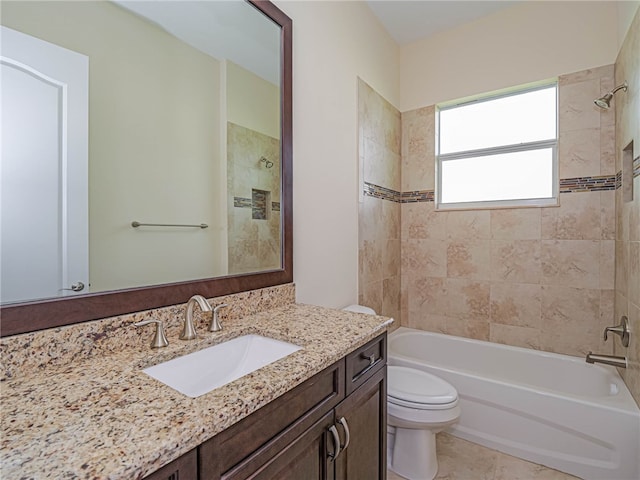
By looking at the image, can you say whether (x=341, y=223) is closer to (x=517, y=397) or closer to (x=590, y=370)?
(x=517, y=397)

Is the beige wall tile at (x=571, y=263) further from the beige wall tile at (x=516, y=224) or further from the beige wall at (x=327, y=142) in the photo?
the beige wall at (x=327, y=142)

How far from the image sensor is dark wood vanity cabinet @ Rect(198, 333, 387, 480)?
661 mm

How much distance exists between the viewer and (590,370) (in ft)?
6.63

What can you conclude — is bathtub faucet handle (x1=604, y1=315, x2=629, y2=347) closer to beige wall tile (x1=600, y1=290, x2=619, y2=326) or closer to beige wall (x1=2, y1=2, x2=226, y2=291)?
beige wall tile (x1=600, y1=290, x2=619, y2=326)

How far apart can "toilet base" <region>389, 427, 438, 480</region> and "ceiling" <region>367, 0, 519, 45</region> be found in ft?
8.82

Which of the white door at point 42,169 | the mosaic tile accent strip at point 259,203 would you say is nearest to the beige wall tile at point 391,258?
the mosaic tile accent strip at point 259,203

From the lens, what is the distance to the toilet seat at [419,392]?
5.20 feet

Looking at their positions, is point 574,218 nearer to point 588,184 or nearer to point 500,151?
point 588,184

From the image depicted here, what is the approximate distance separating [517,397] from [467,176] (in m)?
1.60

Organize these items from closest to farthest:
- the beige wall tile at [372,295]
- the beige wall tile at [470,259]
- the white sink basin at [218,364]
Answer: the white sink basin at [218,364] → the beige wall tile at [372,295] → the beige wall tile at [470,259]

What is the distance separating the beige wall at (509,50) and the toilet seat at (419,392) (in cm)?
210

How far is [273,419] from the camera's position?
2.46 ft

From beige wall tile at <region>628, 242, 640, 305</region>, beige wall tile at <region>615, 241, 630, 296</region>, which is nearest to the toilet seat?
beige wall tile at <region>628, 242, 640, 305</region>

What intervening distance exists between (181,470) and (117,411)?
0.17 meters
